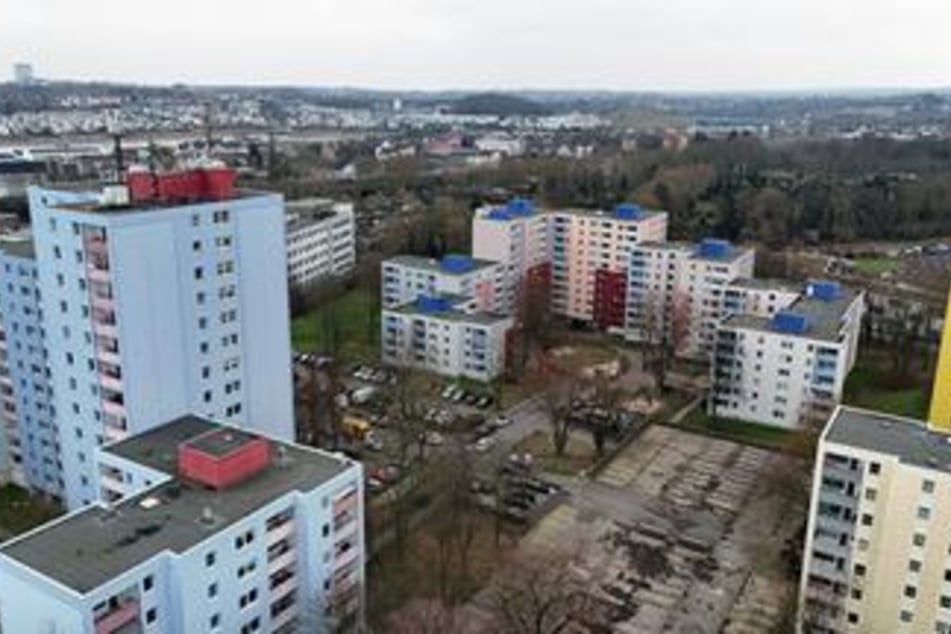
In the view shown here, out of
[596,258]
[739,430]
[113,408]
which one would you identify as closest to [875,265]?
[596,258]

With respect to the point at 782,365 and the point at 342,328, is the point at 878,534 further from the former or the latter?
the point at 342,328

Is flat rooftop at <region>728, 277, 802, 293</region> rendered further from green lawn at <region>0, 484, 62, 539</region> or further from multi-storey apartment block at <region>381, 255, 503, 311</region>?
green lawn at <region>0, 484, 62, 539</region>

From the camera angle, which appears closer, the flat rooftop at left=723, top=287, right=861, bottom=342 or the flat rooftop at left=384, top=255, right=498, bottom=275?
the flat rooftop at left=723, top=287, right=861, bottom=342

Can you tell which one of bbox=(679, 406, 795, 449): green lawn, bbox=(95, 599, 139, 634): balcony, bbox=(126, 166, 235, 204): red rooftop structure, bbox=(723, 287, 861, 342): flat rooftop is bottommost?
bbox=(679, 406, 795, 449): green lawn

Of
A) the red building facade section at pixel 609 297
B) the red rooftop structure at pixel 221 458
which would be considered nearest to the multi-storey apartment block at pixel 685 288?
the red building facade section at pixel 609 297

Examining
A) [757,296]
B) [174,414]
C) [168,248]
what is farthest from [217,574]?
[757,296]

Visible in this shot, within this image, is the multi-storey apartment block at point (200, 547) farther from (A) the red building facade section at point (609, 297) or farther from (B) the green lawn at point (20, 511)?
(A) the red building facade section at point (609, 297)

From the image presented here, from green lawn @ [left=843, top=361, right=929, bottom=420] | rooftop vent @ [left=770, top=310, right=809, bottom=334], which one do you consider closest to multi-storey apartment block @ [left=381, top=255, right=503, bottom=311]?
rooftop vent @ [left=770, top=310, right=809, bottom=334]
